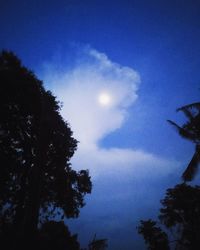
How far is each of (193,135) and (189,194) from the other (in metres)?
16.4

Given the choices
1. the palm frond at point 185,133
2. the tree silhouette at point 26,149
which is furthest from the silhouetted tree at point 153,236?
the palm frond at point 185,133

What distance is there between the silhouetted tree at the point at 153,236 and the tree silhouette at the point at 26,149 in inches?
705

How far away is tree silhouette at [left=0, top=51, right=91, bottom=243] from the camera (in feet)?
56.4

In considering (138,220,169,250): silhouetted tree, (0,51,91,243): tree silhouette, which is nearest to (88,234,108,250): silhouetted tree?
(138,220,169,250): silhouetted tree

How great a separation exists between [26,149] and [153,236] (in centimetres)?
2706

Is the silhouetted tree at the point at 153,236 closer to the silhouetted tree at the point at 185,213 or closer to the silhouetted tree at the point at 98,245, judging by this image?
the silhouetted tree at the point at 185,213

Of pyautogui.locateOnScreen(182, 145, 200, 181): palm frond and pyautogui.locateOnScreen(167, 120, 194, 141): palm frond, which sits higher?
pyautogui.locateOnScreen(167, 120, 194, 141): palm frond

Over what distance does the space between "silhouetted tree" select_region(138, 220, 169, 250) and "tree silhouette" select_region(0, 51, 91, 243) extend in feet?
58.7

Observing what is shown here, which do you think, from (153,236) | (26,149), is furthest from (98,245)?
(26,149)

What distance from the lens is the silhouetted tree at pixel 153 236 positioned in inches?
1245

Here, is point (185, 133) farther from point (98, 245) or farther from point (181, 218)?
point (98, 245)

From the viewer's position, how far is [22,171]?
1855 centimetres

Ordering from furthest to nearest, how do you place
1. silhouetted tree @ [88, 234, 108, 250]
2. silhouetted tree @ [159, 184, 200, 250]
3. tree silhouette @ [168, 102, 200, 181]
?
1. silhouetted tree @ [88, 234, 108, 250]
2. silhouetted tree @ [159, 184, 200, 250]
3. tree silhouette @ [168, 102, 200, 181]

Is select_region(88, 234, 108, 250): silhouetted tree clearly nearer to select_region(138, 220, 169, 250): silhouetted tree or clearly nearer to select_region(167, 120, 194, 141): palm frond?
select_region(138, 220, 169, 250): silhouetted tree
